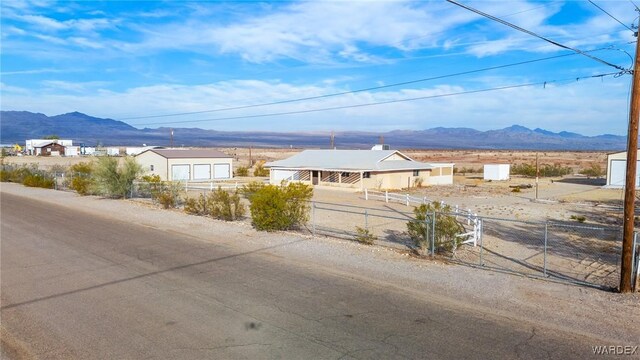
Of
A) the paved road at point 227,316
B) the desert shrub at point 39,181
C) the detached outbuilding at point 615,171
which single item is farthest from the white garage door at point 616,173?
the desert shrub at point 39,181

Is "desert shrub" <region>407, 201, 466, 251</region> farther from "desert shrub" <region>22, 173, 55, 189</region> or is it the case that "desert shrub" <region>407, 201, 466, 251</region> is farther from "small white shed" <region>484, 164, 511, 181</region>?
"small white shed" <region>484, 164, 511, 181</region>

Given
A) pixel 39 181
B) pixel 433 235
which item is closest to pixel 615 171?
pixel 433 235

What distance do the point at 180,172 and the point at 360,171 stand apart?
21.2 m

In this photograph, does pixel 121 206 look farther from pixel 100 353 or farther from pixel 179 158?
pixel 179 158

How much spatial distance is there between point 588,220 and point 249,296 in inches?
802

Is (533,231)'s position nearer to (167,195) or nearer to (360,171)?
(167,195)

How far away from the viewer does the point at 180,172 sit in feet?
176

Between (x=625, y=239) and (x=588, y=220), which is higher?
(x=625, y=239)

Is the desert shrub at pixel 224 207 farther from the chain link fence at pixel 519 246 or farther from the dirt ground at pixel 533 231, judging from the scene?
the chain link fence at pixel 519 246

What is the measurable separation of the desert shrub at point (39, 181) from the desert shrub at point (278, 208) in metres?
28.1

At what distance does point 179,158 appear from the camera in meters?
53.5

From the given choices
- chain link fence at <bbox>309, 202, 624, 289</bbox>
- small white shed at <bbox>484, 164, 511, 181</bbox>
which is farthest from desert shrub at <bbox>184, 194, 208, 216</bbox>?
small white shed at <bbox>484, 164, 511, 181</bbox>

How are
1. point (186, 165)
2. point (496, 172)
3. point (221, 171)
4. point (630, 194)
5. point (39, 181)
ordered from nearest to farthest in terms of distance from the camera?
point (630, 194) → point (39, 181) → point (186, 165) → point (221, 171) → point (496, 172)

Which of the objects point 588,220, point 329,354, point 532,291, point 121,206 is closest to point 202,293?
point 329,354
